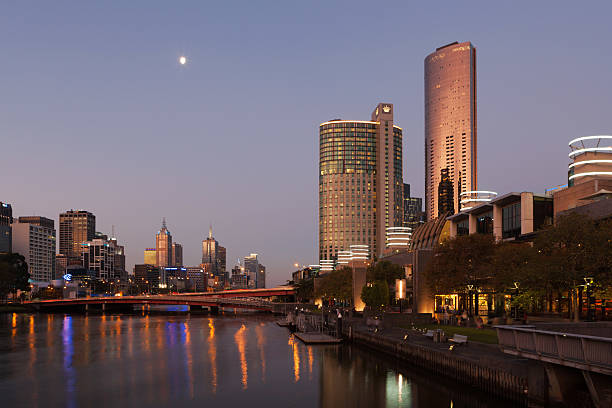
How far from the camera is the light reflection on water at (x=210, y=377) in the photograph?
1661 inches

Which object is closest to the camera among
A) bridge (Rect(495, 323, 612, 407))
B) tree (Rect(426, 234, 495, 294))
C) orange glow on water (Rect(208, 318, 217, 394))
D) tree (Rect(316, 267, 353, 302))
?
bridge (Rect(495, 323, 612, 407))

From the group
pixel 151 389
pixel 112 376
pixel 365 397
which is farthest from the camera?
pixel 112 376

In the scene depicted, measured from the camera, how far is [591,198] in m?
80.0

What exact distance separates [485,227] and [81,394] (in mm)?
80987

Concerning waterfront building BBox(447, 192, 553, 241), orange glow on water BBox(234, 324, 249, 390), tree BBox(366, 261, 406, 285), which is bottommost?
orange glow on water BBox(234, 324, 249, 390)

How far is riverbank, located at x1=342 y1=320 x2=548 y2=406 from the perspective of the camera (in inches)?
1266

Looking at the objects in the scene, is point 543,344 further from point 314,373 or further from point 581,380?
point 314,373

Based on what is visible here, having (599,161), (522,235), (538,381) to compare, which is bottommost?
(538,381)

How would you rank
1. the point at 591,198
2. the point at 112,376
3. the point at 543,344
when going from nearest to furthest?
the point at 543,344 < the point at 112,376 < the point at 591,198

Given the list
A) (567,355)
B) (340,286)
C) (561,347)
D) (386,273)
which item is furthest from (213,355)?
(340,286)

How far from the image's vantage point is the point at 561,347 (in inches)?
1095

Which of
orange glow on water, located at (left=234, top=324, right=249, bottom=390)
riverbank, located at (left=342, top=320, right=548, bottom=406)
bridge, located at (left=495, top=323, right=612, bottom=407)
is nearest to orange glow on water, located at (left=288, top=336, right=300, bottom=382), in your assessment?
orange glow on water, located at (left=234, top=324, right=249, bottom=390)

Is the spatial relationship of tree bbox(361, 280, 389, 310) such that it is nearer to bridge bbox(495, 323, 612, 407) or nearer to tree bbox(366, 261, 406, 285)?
tree bbox(366, 261, 406, 285)

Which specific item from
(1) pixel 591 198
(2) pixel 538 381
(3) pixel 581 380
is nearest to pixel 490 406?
(2) pixel 538 381
